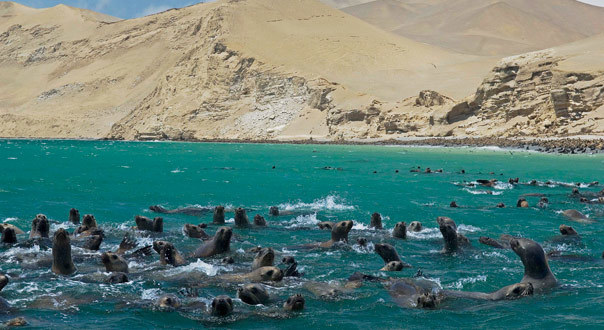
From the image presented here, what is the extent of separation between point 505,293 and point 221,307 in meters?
4.68

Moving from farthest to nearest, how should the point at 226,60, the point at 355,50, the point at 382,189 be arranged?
the point at 355,50
the point at 226,60
the point at 382,189

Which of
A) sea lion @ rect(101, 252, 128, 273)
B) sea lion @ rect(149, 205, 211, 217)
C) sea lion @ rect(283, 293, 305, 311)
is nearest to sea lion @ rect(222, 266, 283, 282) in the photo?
sea lion @ rect(283, 293, 305, 311)

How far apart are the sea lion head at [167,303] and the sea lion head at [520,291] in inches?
209

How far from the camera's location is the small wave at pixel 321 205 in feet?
80.7

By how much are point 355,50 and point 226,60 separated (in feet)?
107

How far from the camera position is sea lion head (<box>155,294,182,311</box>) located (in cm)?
997

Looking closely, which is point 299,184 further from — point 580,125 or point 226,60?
point 226,60

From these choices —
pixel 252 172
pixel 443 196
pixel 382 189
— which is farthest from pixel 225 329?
pixel 252 172

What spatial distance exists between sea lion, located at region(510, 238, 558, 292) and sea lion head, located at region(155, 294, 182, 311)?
19.0 feet

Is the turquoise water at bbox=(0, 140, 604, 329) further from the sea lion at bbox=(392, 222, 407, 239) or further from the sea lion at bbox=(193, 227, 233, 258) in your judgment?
the sea lion at bbox=(193, 227, 233, 258)

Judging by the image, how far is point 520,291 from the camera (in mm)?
10766

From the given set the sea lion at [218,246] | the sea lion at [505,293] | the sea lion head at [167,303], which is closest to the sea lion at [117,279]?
the sea lion head at [167,303]

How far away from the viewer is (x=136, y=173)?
1660 inches

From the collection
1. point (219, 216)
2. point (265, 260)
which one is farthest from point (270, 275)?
point (219, 216)
